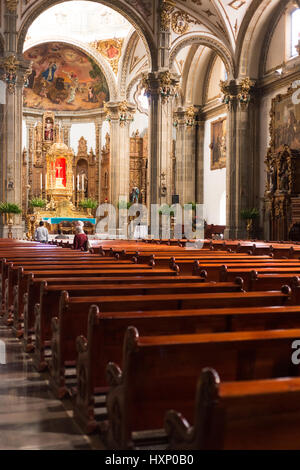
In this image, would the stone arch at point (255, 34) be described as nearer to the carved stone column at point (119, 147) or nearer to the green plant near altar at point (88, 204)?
the carved stone column at point (119, 147)

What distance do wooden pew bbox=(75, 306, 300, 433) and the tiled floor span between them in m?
0.12

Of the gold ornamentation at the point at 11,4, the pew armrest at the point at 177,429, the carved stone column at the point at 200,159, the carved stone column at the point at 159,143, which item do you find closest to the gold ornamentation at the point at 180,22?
the carved stone column at the point at 159,143

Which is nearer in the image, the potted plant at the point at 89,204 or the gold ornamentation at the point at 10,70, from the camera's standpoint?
the gold ornamentation at the point at 10,70

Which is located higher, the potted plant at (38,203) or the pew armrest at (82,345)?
the potted plant at (38,203)

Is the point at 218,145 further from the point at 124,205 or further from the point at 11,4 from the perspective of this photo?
the point at 11,4

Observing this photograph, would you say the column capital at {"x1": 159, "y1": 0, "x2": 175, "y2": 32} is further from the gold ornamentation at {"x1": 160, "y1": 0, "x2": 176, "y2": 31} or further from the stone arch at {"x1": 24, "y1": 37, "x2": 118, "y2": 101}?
the stone arch at {"x1": 24, "y1": 37, "x2": 118, "y2": 101}

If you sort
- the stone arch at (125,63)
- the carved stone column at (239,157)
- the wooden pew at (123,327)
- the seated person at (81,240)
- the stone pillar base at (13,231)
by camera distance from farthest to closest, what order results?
the stone arch at (125,63), the carved stone column at (239,157), the stone pillar base at (13,231), the seated person at (81,240), the wooden pew at (123,327)

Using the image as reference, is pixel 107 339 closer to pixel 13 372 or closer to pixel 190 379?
pixel 190 379

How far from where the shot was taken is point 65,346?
3.95 metres

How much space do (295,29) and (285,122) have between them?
375 centimetres

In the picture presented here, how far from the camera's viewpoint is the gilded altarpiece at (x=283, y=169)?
20172 millimetres

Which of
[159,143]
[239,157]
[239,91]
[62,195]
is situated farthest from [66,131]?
[239,157]

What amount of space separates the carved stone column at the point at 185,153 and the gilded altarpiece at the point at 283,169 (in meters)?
8.36

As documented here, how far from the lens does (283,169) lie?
68.1 ft
